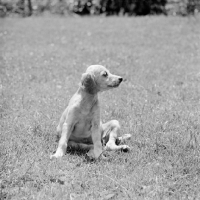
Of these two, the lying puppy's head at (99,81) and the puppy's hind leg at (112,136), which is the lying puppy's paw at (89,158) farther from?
the lying puppy's head at (99,81)

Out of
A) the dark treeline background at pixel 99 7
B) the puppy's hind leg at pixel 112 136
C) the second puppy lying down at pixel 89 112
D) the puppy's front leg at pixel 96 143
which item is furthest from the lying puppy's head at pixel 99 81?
the dark treeline background at pixel 99 7

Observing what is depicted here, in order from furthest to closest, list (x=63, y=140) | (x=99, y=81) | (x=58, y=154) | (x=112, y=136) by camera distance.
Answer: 1. (x=112, y=136)
2. (x=99, y=81)
3. (x=63, y=140)
4. (x=58, y=154)

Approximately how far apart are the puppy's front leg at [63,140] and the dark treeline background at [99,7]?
15201 mm

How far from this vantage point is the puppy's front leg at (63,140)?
195 inches

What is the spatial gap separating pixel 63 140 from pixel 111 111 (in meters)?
2.02

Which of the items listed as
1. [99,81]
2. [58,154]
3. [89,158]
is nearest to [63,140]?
[58,154]

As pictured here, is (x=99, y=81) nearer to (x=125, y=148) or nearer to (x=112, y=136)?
(x=112, y=136)

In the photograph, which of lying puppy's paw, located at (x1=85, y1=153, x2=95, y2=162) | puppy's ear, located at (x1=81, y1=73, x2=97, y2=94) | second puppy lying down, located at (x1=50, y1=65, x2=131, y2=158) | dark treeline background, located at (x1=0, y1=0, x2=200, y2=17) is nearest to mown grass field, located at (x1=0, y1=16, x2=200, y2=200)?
lying puppy's paw, located at (x1=85, y1=153, x2=95, y2=162)

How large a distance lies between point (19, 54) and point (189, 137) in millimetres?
7830

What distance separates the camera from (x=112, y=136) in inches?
215

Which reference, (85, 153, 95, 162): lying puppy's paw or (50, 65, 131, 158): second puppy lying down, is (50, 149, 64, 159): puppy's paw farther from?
(85, 153, 95, 162): lying puppy's paw

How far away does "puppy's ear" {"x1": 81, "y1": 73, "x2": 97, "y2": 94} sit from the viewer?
199 inches

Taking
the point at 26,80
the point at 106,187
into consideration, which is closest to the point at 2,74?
the point at 26,80

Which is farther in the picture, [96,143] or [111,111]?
[111,111]
